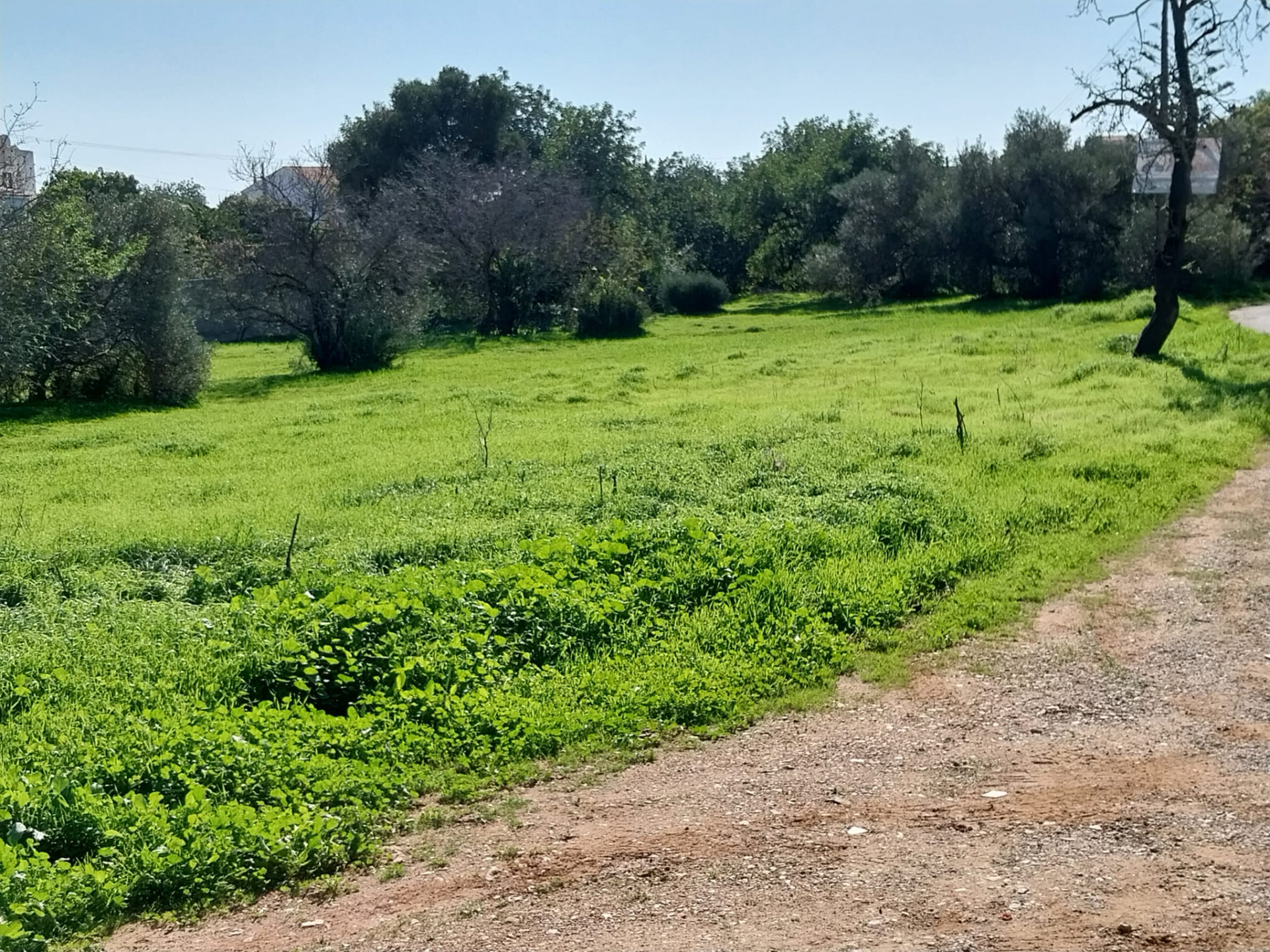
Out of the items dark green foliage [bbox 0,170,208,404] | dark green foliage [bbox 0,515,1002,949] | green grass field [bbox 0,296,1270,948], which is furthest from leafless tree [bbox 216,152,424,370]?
dark green foliage [bbox 0,515,1002,949]

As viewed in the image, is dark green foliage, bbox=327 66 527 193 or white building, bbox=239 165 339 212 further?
dark green foliage, bbox=327 66 527 193

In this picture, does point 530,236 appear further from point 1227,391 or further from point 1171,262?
point 1227,391

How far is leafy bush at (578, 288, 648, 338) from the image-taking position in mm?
36250

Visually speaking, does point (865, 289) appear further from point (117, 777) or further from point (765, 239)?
point (117, 777)

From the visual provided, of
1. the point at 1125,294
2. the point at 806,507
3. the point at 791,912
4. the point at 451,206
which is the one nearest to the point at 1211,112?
the point at 806,507

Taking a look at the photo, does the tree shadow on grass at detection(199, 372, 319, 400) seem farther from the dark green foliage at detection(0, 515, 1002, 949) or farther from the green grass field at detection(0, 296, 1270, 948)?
the dark green foliage at detection(0, 515, 1002, 949)

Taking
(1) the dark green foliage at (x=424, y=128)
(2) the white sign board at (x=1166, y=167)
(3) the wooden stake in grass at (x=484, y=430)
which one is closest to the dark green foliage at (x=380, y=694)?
(3) the wooden stake in grass at (x=484, y=430)

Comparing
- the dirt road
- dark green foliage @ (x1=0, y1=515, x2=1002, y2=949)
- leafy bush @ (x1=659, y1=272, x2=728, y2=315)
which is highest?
leafy bush @ (x1=659, y1=272, x2=728, y2=315)

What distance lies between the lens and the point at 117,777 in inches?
195

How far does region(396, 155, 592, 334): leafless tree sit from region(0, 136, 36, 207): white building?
17.0 m

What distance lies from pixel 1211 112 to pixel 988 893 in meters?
17.9

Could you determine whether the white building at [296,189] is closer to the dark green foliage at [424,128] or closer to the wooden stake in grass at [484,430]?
the wooden stake in grass at [484,430]

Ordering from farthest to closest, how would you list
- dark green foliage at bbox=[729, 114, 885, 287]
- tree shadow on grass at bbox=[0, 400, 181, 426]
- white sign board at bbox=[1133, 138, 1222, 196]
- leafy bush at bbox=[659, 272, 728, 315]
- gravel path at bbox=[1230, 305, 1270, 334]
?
dark green foliage at bbox=[729, 114, 885, 287] < leafy bush at bbox=[659, 272, 728, 315] < gravel path at bbox=[1230, 305, 1270, 334] < tree shadow on grass at bbox=[0, 400, 181, 426] < white sign board at bbox=[1133, 138, 1222, 196]

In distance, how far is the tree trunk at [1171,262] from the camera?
18.8 m
